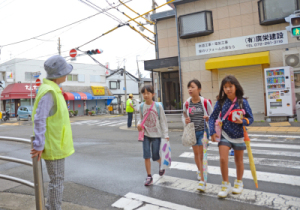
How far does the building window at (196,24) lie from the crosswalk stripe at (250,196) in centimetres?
1118

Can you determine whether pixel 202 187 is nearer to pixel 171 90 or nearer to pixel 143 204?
pixel 143 204

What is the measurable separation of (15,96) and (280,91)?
2898cm

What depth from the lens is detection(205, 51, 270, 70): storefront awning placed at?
39.5ft

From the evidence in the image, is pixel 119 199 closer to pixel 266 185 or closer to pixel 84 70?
pixel 266 185

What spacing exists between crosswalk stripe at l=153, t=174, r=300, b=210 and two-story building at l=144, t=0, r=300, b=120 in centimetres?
958

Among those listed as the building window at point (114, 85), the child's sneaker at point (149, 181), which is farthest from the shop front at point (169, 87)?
the building window at point (114, 85)

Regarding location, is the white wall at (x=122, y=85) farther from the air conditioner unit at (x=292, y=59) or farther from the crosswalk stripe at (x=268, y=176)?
the crosswalk stripe at (x=268, y=176)

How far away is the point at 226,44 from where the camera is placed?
44.8 feet

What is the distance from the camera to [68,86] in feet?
118

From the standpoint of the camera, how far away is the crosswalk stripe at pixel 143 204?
139 inches

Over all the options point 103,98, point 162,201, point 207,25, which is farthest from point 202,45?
point 103,98

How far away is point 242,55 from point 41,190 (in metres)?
12.4

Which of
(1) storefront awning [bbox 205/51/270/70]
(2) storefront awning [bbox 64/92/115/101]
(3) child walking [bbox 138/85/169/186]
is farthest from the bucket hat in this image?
(2) storefront awning [bbox 64/92/115/101]

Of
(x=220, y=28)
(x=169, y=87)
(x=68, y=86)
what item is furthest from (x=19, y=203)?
(x=68, y=86)
